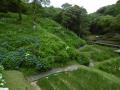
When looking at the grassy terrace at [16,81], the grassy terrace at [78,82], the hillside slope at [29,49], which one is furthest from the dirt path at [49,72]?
the grassy terrace at [16,81]

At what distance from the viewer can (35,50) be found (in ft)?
69.1

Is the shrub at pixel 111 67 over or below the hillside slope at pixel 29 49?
below

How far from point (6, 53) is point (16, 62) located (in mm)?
1587

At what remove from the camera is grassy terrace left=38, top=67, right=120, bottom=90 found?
16.5 meters

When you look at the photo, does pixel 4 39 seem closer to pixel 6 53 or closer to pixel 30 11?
pixel 6 53

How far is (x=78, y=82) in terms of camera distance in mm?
17297

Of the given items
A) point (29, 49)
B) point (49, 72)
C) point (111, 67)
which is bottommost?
point (111, 67)

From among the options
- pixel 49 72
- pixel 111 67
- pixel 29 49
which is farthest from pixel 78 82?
pixel 111 67

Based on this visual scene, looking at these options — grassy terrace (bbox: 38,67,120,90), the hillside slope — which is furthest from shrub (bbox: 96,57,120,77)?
grassy terrace (bbox: 38,67,120,90)

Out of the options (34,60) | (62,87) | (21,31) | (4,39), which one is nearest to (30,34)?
(21,31)

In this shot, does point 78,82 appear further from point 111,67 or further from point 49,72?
point 111,67

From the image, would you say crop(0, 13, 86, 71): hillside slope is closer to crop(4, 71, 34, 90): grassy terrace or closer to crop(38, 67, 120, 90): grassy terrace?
crop(4, 71, 34, 90): grassy terrace

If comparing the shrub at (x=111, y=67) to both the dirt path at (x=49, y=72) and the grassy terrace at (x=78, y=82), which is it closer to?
the dirt path at (x=49, y=72)

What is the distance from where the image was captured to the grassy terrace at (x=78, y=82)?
16.5 metres
